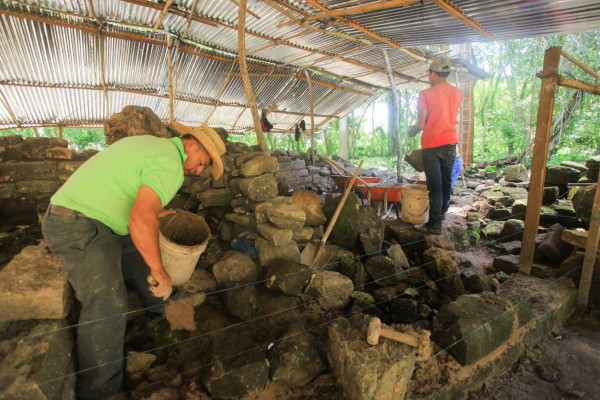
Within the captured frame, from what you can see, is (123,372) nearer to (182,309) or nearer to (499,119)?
(182,309)

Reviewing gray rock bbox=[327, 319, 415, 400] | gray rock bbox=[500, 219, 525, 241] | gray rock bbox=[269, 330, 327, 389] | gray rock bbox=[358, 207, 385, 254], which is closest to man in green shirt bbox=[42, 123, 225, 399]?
gray rock bbox=[269, 330, 327, 389]

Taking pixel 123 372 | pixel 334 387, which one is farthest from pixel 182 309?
pixel 334 387

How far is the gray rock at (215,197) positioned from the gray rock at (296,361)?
1.85 meters

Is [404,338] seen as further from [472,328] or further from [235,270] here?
[235,270]

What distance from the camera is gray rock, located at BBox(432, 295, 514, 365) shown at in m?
2.35

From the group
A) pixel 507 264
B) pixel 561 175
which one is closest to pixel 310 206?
pixel 507 264

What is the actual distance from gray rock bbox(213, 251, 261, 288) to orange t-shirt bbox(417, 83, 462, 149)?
283cm

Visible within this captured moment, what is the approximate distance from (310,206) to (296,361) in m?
2.00

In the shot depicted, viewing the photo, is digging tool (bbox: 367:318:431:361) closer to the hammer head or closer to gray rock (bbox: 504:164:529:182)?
the hammer head

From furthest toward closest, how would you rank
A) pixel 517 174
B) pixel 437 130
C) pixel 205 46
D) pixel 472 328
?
pixel 517 174 < pixel 205 46 < pixel 437 130 < pixel 472 328

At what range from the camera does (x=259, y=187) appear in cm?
342

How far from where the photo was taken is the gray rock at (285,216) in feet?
10.7

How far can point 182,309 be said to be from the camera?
8.68ft

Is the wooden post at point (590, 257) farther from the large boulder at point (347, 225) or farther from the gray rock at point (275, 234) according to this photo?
the gray rock at point (275, 234)
